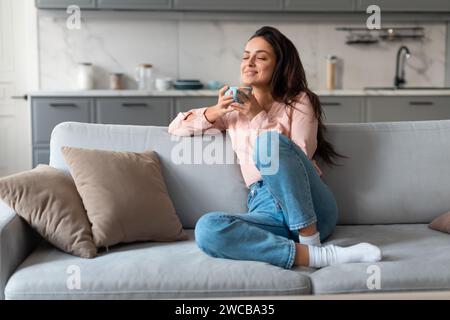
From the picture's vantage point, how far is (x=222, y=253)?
2.07 m

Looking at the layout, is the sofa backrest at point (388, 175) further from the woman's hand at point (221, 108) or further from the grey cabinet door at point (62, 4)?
the grey cabinet door at point (62, 4)

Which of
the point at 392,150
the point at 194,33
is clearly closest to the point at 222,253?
the point at 392,150

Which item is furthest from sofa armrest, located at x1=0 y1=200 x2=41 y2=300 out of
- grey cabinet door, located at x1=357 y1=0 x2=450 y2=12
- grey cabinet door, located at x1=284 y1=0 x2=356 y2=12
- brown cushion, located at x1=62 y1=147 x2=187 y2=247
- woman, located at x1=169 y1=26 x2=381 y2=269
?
grey cabinet door, located at x1=357 y1=0 x2=450 y2=12

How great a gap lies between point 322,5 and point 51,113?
86.8 inches

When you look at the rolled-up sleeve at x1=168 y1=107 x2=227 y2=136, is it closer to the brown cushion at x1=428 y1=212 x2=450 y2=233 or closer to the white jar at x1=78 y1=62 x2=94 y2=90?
the brown cushion at x1=428 y1=212 x2=450 y2=233

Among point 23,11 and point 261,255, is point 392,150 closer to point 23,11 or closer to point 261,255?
point 261,255

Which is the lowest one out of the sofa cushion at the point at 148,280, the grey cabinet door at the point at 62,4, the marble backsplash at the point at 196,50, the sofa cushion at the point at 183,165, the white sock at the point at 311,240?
the sofa cushion at the point at 148,280

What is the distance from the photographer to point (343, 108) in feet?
15.4

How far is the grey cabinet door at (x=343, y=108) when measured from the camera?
4699 mm

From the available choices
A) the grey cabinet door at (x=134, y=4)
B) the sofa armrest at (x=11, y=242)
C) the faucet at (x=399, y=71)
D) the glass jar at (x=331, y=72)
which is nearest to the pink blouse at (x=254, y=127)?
the sofa armrest at (x=11, y=242)

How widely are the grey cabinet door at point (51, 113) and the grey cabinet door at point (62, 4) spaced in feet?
2.33

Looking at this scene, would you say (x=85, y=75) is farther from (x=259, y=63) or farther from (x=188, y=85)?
(x=259, y=63)

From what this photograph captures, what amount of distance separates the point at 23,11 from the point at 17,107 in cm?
77

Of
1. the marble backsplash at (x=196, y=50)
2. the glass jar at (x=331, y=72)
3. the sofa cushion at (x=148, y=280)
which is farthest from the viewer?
the glass jar at (x=331, y=72)
